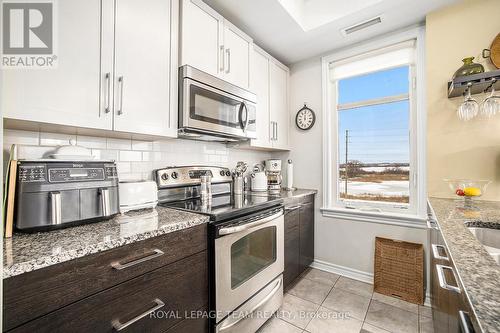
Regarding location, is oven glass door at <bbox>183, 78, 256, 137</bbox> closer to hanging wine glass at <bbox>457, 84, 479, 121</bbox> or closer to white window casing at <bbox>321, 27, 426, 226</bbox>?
white window casing at <bbox>321, 27, 426, 226</bbox>

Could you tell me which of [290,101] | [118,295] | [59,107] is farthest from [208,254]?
[290,101]

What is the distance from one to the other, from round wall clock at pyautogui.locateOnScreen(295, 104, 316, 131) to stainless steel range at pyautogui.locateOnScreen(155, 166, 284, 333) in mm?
1237

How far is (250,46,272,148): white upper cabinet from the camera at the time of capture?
2205 mm

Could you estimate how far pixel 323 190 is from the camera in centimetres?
258

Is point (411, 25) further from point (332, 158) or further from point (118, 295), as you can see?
point (118, 295)

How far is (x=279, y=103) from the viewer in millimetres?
2635

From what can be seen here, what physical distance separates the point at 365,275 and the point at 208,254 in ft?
6.26

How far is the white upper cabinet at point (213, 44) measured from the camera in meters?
1.54

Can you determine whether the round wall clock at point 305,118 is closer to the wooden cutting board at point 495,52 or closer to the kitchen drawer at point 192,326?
the wooden cutting board at point 495,52

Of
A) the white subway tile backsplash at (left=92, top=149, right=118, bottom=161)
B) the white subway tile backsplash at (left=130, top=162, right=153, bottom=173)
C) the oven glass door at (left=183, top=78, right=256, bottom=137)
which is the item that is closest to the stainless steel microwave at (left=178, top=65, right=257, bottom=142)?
the oven glass door at (left=183, top=78, right=256, bottom=137)

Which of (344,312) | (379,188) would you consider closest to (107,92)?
(344,312)

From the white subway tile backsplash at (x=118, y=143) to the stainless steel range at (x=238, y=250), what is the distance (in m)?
0.28

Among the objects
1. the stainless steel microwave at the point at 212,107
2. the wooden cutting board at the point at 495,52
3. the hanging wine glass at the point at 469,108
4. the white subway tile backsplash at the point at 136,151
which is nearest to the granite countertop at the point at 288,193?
the white subway tile backsplash at the point at 136,151

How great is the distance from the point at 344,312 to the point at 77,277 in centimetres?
193
